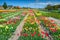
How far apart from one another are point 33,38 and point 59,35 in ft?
5.86

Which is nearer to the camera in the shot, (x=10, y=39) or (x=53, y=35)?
(x=10, y=39)

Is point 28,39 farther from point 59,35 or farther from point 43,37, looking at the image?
point 59,35

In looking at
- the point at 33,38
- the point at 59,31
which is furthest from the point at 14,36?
the point at 59,31

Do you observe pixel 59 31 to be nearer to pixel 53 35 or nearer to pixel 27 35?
pixel 53 35

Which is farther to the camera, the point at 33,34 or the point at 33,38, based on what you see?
the point at 33,34

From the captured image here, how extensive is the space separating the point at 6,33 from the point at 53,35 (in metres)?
2.43

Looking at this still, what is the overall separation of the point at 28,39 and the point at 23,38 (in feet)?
1.03

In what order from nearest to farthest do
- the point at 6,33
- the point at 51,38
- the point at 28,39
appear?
the point at 28,39
the point at 51,38
the point at 6,33

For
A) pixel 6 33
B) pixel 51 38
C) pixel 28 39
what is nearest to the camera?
pixel 28 39

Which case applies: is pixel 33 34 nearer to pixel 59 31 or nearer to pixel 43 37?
pixel 43 37

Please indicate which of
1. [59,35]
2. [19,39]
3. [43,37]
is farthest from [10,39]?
[59,35]

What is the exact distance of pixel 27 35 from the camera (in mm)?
14133

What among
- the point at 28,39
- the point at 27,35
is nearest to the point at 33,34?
the point at 27,35

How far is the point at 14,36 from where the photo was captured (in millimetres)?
14672
